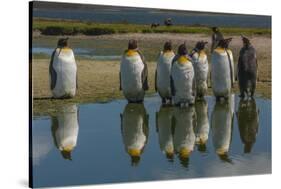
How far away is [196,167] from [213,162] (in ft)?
0.62

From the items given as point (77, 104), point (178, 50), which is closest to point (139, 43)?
point (178, 50)

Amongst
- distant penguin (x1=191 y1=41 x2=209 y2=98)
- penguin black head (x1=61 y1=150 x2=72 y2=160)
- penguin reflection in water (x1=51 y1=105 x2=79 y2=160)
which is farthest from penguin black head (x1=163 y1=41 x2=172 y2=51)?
penguin black head (x1=61 y1=150 x2=72 y2=160)

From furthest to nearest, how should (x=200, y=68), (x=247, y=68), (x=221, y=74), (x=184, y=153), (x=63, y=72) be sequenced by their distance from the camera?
→ (x=247, y=68)
(x=221, y=74)
(x=200, y=68)
(x=184, y=153)
(x=63, y=72)

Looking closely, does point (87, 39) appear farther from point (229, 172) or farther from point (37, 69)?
point (229, 172)

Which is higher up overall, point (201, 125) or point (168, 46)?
→ point (168, 46)

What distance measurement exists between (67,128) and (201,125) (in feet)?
4.23

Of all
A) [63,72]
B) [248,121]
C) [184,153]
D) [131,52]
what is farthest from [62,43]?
[248,121]

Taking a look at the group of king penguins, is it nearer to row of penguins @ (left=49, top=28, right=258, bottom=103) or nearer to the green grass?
row of penguins @ (left=49, top=28, right=258, bottom=103)

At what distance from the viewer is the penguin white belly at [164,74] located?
5.85m

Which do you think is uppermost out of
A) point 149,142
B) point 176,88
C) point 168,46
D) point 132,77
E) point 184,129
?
point 168,46

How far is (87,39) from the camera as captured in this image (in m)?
5.58

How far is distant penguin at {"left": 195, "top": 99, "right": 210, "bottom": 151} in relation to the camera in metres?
5.94

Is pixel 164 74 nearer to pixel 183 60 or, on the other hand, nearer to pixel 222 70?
pixel 183 60

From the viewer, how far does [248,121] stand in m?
6.23
